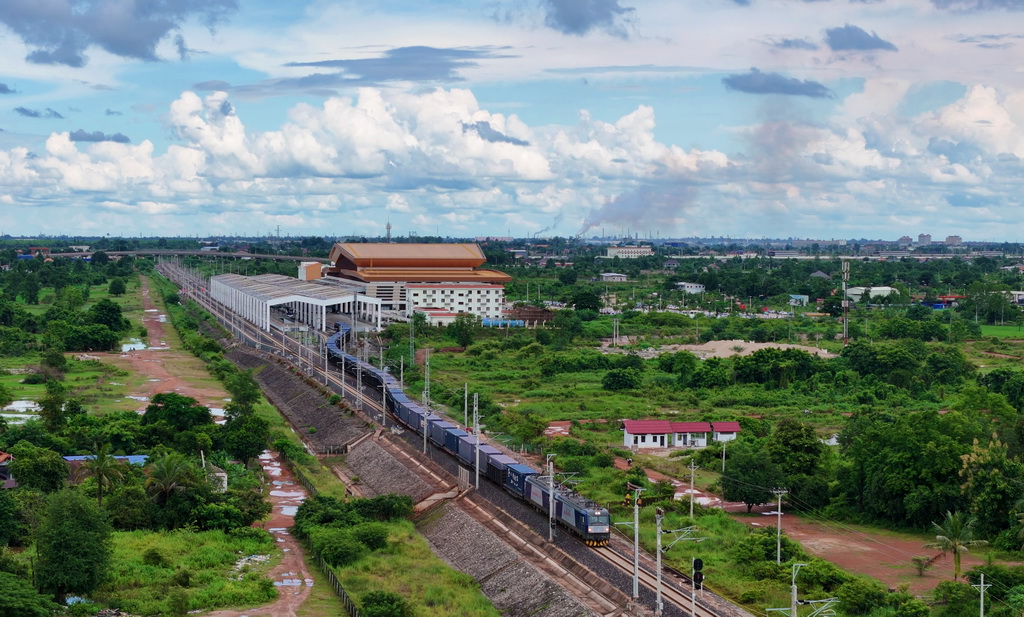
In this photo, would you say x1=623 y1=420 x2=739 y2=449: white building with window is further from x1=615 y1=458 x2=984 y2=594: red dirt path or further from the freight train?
x1=615 y1=458 x2=984 y2=594: red dirt path

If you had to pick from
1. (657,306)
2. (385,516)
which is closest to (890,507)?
(385,516)

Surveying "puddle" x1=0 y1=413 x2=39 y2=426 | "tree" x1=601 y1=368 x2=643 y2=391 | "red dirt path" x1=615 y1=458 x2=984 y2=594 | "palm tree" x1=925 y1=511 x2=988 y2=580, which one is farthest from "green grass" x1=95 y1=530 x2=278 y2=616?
"tree" x1=601 y1=368 x2=643 y2=391

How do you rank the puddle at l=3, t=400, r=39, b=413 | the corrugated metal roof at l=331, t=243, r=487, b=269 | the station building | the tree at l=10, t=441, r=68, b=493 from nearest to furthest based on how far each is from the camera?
the tree at l=10, t=441, r=68, b=493, the puddle at l=3, t=400, r=39, b=413, the station building, the corrugated metal roof at l=331, t=243, r=487, b=269

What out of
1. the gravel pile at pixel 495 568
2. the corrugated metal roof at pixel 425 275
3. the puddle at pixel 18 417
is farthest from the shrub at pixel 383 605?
the corrugated metal roof at pixel 425 275

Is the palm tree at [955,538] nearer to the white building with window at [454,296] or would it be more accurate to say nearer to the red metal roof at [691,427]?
the red metal roof at [691,427]

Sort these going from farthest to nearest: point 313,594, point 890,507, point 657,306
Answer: point 657,306 → point 890,507 → point 313,594

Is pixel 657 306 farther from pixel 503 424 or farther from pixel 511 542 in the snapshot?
pixel 511 542
